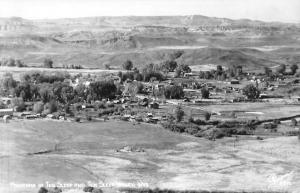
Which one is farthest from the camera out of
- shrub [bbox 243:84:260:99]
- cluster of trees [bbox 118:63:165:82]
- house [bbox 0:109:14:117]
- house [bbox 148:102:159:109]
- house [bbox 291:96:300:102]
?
cluster of trees [bbox 118:63:165:82]

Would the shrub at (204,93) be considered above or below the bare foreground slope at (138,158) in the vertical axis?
below

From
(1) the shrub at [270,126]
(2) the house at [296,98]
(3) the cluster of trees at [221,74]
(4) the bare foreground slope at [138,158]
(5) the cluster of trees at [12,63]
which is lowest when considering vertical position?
(5) the cluster of trees at [12,63]

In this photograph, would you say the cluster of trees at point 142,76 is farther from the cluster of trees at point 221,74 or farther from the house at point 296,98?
the house at point 296,98

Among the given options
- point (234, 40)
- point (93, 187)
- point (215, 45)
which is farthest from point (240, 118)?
point (234, 40)

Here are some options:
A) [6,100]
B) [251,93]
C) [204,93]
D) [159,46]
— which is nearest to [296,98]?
[251,93]

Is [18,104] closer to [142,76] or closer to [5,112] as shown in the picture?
[5,112]

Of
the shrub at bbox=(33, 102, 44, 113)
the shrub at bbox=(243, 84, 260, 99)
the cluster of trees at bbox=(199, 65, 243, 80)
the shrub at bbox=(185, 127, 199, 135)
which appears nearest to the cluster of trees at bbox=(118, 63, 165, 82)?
the cluster of trees at bbox=(199, 65, 243, 80)

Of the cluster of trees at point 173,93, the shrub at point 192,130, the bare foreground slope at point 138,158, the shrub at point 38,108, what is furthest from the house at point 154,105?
the shrub at point 192,130

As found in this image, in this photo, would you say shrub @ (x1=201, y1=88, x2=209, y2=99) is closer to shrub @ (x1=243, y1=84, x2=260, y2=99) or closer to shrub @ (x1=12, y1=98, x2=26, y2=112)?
shrub @ (x1=243, y1=84, x2=260, y2=99)
